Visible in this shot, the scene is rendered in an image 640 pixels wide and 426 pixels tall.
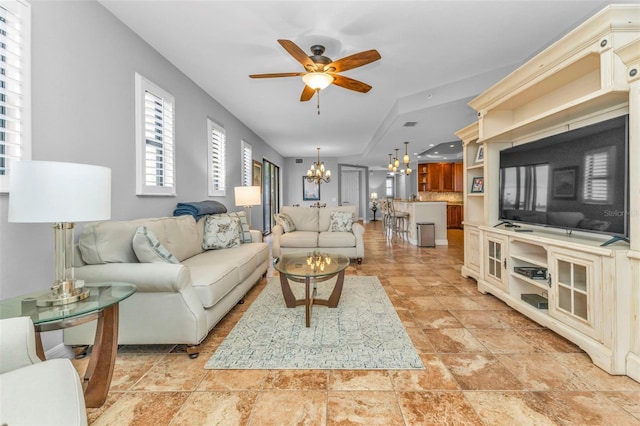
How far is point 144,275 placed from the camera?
6.23ft

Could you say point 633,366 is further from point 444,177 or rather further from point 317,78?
point 444,177

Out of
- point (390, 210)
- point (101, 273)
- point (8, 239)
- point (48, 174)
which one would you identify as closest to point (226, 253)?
point (101, 273)

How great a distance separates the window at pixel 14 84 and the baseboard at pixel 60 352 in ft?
3.70

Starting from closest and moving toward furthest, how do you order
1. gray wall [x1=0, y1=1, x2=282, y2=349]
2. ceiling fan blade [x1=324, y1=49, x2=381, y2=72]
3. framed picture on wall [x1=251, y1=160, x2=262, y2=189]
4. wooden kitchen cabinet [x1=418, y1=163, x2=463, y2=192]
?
gray wall [x1=0, y1=1, x2=282, y2=349]
ceiling fan blade [x1=324, y1=49, x2=381, y2=72]
framed picture on wall [x1=251, y1=160, x2=262, y2=189]
wooden kitchen cabinet [x1=418, y1=163, x2=463, y2=192]

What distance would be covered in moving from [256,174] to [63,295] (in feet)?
19.0

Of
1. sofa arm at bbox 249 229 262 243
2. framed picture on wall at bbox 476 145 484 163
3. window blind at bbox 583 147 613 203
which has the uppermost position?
framed picture on wall at bbox 476 145 484 163

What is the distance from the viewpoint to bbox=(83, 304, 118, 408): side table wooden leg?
151 cm

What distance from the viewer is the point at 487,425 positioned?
137 cm

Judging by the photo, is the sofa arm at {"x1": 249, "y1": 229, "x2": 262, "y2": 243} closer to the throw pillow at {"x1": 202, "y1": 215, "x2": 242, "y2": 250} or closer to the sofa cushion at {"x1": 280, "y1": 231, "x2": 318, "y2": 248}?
the throw pillow at {"x1": 202, "y1": 215, "x2": 242, "y2": 250}

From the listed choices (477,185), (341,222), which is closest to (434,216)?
(341,222)

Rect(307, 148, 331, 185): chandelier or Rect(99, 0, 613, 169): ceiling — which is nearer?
Rect(99, 0, 613, 169): ceiling

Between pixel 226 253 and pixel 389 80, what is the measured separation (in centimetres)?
309

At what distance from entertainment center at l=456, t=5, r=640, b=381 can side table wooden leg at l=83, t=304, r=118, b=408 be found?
2936 mm

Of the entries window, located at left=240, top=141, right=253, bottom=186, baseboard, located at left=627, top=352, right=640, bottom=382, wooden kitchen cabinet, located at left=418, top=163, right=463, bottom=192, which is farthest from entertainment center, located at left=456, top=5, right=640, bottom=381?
wooden kitchen cabinet, located at left=418, top=163, right=463, bottom=192
